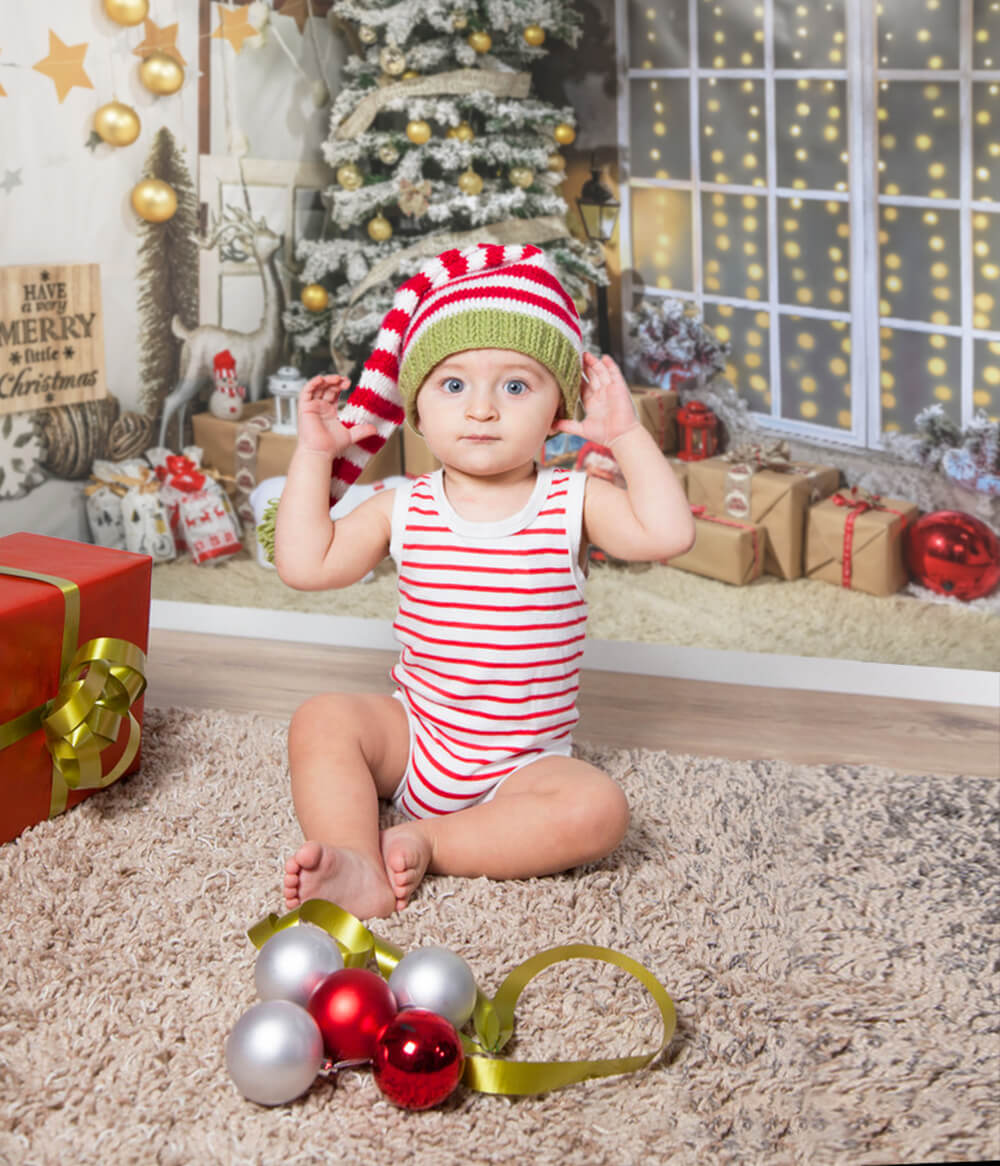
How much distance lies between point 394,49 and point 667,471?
1.37m

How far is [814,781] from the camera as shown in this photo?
1535 mm

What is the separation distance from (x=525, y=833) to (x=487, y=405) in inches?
17.6

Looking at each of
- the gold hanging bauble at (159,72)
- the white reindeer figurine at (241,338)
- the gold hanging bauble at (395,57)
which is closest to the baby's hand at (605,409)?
the gold hanging bauble at (395,57)

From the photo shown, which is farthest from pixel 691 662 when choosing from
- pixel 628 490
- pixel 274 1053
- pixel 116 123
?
pixel 116 123

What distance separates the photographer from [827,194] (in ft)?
6.82

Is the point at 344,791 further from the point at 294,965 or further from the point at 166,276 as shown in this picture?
the point at 166,276

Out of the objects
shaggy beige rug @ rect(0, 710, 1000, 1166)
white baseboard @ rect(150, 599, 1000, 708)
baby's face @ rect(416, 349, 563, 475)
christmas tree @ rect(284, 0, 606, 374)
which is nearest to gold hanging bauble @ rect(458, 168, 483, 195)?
christmas tree @ rect(284, 0, 606, 374)

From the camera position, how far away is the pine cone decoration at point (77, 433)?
7.80 ft

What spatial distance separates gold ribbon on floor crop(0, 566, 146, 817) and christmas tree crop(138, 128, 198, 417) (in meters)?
1.18

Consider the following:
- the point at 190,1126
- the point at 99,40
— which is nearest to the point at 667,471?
the point at 190,1126

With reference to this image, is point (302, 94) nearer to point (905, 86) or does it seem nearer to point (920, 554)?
point (905, 86)

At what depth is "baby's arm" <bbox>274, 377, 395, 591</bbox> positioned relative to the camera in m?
1.32

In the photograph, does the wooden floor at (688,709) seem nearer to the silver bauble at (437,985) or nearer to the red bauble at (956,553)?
the red bauble at (956,553)

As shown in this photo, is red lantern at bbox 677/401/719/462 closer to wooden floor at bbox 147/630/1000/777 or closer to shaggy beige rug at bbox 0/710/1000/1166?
wooden floor at bbox 147/630/1000/777
